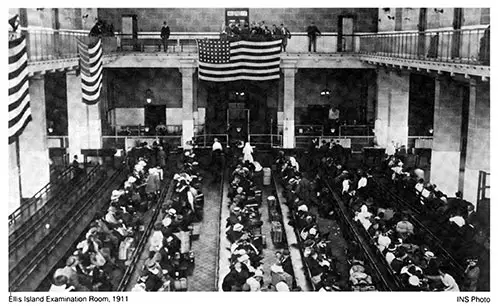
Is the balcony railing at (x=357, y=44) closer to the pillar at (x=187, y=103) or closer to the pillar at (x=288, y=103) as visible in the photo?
the pillar at (x=187, y=103)

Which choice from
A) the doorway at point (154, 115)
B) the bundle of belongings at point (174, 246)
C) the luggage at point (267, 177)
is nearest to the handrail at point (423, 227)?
the luggage at point (267, 177)

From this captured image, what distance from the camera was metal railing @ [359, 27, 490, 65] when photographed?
18734 millimetres

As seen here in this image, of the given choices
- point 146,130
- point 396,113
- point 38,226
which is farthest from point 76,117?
point 396,113

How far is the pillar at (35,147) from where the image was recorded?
69.5 ft

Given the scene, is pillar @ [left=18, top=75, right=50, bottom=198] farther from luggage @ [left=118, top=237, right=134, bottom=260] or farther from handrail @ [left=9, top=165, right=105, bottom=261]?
luggage @ [left=118, top=237, right=134, bottom=260]

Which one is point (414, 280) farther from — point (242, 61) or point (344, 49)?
point (344, 49)

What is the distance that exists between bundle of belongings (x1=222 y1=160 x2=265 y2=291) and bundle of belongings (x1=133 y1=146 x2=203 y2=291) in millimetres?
1065

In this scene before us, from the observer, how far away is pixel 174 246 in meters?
15.5

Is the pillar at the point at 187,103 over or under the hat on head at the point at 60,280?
over

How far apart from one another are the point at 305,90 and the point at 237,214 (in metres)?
19.0

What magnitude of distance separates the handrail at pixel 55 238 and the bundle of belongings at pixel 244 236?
407 centimetres

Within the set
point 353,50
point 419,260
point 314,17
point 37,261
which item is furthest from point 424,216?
point 314,17

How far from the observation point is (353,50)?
33.5 metres

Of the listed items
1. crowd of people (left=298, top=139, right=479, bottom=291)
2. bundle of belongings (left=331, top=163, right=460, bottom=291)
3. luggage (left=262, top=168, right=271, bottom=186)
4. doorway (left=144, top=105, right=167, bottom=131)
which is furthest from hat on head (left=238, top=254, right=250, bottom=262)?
doorway (left=144, top=105, right=167, bottom=131)
